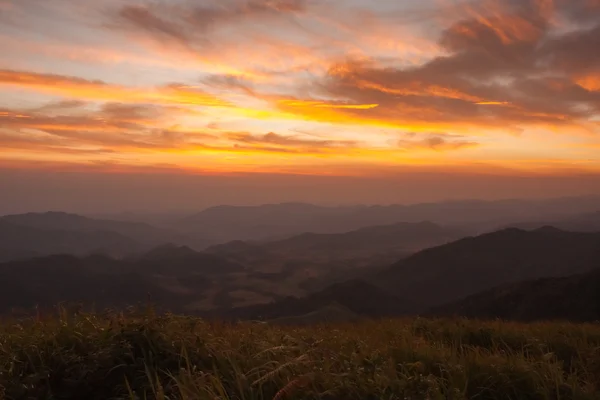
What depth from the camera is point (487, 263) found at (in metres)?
170

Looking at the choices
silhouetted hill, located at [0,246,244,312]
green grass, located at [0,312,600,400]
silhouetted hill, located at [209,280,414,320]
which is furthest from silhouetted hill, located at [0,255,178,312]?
green grass, located at [0,312,600,400]

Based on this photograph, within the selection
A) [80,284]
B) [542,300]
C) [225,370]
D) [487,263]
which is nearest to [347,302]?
[542,300]

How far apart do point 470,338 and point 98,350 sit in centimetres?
735

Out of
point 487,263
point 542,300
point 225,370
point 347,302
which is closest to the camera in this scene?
point 225,370

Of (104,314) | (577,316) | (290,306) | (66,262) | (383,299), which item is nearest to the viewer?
(104,314)

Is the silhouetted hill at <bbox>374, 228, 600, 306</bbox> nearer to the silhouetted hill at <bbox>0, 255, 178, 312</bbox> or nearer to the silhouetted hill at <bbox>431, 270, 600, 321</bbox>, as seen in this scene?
the silhouetted hill at <bbox>431, 270, 600, 321</bbox>

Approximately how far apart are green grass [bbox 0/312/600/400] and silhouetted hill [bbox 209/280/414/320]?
110 m

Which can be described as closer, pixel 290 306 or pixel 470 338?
pixel 470 338

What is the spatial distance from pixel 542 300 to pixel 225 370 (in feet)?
262

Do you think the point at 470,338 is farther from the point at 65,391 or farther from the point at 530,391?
the point at 65,391

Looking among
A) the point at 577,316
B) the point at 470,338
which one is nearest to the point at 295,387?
the point at 470,338

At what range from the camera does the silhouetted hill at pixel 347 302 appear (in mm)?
117375

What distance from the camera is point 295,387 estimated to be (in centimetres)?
435

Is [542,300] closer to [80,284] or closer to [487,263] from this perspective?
[487,263]
